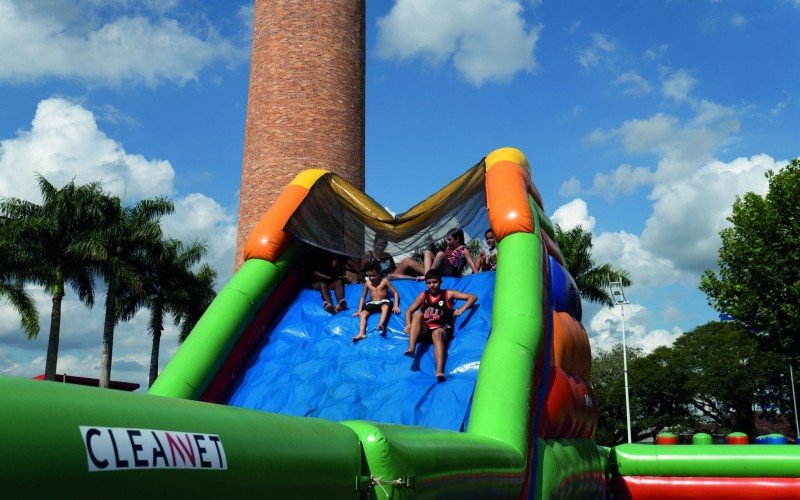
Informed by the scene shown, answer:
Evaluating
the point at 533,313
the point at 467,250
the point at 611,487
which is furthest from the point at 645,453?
the point at 533,313

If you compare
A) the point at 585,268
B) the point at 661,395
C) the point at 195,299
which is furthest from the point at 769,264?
the point at 661,395

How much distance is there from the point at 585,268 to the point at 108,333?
52.0ft

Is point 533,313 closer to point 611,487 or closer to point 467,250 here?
point 467,250

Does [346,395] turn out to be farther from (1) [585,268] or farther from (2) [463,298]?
(1) [585,268]

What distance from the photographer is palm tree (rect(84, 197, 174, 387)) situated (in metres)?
21.3

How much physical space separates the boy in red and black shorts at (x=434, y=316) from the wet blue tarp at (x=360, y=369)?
0.10m

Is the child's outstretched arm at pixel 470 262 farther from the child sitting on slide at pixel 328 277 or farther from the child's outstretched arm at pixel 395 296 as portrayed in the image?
the child sitting on slide at pixel 328 277

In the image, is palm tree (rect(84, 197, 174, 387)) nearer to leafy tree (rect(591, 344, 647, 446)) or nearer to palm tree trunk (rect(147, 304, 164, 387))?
palm tree trunk (rect(147, 304, 164, 387))

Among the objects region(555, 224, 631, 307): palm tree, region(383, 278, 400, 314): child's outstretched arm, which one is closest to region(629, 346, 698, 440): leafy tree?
region(555, 224, 631, 307): palm tree

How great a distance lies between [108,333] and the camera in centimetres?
2205

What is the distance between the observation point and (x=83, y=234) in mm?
20859

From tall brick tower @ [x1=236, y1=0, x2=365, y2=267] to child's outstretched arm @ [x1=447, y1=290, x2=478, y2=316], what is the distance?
→ 7101 mm

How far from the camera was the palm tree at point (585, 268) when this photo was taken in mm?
27172

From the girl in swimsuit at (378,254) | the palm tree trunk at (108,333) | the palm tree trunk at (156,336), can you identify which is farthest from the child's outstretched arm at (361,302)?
the palm tree trunk at (156,336)
